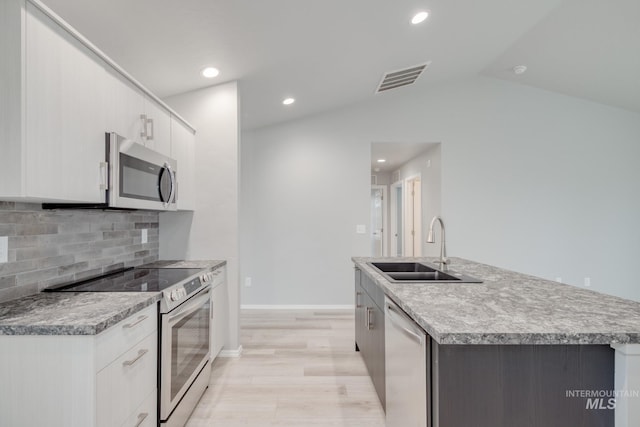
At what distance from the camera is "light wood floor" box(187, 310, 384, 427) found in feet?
6.47

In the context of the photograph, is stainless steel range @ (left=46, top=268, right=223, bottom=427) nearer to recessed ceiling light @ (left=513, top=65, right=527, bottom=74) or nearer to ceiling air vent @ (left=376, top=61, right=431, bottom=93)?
ceiling air vent @ (left=376, top=61, right=431, bottom=93)

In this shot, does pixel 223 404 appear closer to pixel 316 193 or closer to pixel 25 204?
pixel 25 204

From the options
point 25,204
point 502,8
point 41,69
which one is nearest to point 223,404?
point 25,204

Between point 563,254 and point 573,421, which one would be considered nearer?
point 573,421

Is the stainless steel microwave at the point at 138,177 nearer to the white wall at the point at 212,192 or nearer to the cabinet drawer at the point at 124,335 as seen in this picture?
the white wall at the point at 212,192

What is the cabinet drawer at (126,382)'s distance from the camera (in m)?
1.17

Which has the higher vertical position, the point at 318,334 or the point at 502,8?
the point at 502,8

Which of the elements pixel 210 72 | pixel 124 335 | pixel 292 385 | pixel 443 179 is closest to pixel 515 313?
pixel 124 335

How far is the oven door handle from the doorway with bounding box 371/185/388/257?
552 cm

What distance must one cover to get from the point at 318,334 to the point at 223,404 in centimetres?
140

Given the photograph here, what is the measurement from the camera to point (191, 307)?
6.35ft

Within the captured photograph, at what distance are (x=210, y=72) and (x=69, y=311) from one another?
2.06m

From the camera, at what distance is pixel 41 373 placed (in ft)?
3.69

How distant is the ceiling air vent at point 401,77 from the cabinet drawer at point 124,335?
3.27 metres
